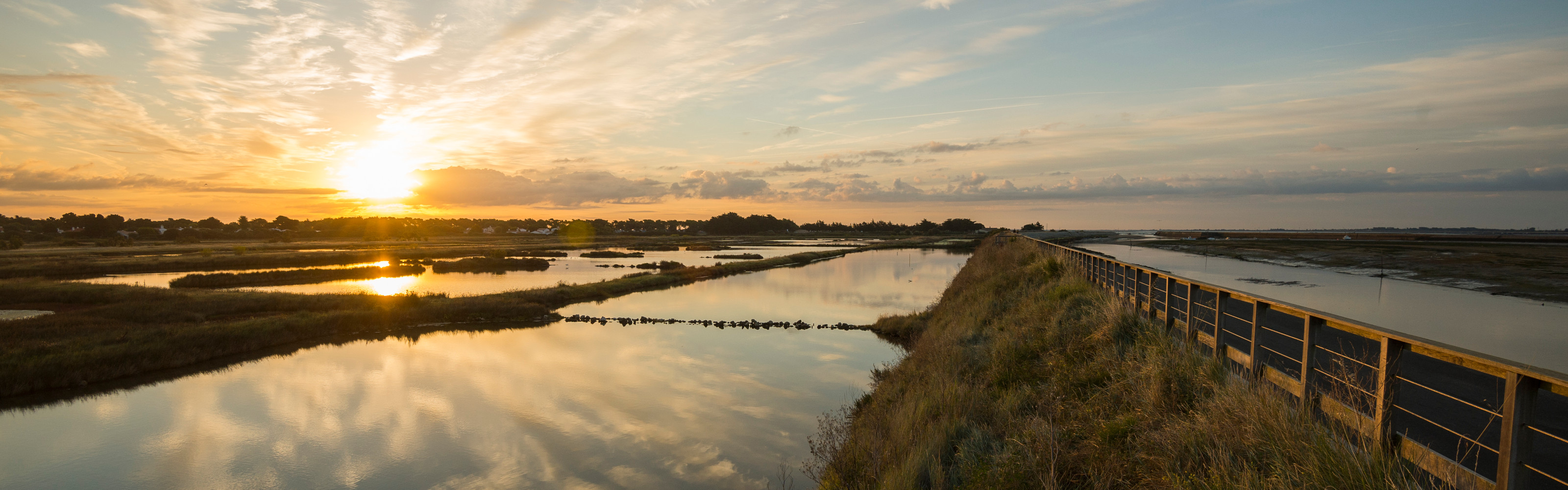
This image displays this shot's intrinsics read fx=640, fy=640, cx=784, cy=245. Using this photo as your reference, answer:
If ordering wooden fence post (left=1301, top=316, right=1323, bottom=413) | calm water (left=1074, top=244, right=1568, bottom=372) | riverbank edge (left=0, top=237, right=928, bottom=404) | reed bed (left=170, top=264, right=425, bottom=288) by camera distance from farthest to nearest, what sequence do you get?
reed bed (left=170, top=264, right=425, bottom=288)
riverbank edge (left=0, top=237, right=928, bottom=404)
calm water (left=1074, top=244, right=1568, bottom=372)
wooden fence post (left=1301, top=316, right=1323, bottom=413)

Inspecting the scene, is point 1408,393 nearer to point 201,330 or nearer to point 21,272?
point 201,330

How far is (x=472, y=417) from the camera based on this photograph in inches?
645

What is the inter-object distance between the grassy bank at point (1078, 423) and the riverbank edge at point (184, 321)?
71.8 ft

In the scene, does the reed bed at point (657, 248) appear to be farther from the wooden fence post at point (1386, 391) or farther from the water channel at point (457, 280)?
the wooden fence post at point (1386, 391)

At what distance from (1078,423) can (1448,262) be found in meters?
37.3

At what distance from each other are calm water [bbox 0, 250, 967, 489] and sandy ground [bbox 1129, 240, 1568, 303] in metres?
22.7

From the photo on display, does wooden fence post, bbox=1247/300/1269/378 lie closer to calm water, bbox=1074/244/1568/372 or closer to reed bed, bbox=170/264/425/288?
calm water, bbox=1074/244/1568/372

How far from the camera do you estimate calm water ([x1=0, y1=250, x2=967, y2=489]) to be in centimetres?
1297

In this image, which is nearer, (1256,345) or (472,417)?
(1256,345)

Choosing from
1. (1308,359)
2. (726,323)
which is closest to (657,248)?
(726,323)

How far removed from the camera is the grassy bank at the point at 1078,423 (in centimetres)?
495

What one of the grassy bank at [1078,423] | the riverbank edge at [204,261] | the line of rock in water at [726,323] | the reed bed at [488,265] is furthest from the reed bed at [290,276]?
the grassy bank at [1078,423]

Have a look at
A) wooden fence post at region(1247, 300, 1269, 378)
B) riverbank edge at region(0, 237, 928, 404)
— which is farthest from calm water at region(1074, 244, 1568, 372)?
riverbank edge at region(0, 237, 928, 404)

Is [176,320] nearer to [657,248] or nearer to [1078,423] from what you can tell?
[1078,423]
